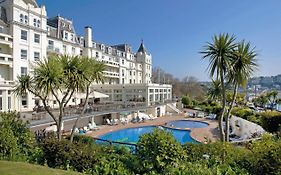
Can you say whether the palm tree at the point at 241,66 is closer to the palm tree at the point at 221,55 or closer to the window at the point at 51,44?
the palm tree at the point at 221,55

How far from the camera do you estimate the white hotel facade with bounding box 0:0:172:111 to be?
2612 centimetres

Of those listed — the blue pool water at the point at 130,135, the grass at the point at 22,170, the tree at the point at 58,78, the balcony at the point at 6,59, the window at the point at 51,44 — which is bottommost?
the blue pool water at the point at 130,135

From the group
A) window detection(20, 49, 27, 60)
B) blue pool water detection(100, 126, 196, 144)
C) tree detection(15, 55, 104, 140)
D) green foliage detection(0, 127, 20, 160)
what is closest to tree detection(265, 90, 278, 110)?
blue pool water detection(100, 126, 196, 144)

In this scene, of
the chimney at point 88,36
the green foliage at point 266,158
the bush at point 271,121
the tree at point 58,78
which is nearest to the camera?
the green foliage at point 266,158

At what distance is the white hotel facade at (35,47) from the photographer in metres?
26.1

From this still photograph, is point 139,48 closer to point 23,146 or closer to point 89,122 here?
point 89,122

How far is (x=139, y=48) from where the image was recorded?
6506cm

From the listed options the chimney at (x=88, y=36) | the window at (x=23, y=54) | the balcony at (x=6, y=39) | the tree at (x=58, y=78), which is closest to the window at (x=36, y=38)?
the window at (x=23, y=54)

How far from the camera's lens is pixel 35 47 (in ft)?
96.2

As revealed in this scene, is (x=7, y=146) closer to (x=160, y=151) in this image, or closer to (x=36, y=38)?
(x=160, y=151)

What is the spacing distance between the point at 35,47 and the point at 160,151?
27.7m

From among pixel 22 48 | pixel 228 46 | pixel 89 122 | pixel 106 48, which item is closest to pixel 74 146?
pixel 228 46

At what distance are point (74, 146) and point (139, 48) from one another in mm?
58820

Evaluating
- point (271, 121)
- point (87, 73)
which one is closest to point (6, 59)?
point (87, 73)
